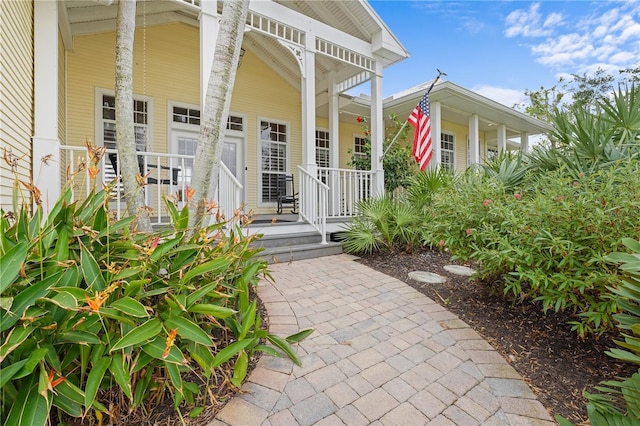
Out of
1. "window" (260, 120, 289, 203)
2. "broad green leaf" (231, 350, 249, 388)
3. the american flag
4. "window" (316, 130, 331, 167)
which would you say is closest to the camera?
"broad green leaf" (231, 350, 249, 388)

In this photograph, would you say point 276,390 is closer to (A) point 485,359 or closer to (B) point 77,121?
(A) point 485,359

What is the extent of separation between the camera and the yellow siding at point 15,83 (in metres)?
2.83

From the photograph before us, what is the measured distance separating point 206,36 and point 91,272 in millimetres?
4462

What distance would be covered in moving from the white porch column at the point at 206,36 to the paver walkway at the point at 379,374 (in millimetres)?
3502

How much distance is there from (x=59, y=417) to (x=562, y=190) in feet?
12.0

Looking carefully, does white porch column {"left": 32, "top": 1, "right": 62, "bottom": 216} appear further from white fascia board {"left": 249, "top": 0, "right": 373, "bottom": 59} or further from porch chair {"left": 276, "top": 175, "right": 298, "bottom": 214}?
porch chair {"left": 276, "top": 175, "right": 298, "bottom": 214}

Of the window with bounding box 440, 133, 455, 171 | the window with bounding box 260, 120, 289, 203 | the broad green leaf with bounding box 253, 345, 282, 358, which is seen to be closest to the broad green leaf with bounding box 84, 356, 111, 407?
the broad green leaf with bounding box 253, 345, 282, 358

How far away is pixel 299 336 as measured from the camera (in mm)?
2480

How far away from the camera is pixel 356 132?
10367 mm

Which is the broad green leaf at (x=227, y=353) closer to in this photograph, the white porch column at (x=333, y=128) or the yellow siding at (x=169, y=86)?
the white porch column at (x=333, y=128)

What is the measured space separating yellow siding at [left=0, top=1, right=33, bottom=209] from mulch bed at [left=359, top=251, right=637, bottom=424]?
417 cm

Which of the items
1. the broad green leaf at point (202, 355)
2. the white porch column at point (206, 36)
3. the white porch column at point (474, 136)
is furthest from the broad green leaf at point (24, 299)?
the white porch column at point (474, 136)

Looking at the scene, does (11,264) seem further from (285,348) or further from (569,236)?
(569,236)

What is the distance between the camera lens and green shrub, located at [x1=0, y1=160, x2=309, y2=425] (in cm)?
136
